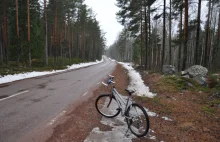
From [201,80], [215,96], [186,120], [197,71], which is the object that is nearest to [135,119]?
[186,120]

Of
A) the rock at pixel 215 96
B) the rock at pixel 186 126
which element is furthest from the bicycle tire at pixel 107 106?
the rock at pixel 215 96

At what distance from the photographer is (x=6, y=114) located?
20.9 feet

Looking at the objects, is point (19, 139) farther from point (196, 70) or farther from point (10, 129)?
point (196, 70)

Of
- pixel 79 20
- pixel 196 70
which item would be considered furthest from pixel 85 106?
pixel 79 20

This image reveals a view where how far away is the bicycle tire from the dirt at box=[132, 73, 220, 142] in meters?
1.44

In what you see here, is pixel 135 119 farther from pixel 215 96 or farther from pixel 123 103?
pixel 215 96

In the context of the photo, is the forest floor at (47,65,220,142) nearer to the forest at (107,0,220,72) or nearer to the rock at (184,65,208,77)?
the rock at (184,65,208,77)

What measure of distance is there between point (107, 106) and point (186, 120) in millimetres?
2957

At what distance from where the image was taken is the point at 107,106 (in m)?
7.02

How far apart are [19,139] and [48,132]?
765mm

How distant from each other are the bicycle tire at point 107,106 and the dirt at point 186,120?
1.44 m

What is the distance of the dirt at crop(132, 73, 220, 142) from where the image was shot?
5.38 meters

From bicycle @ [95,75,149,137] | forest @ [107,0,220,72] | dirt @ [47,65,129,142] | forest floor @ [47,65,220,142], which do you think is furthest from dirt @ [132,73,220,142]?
forest @ [107,0,220,72]

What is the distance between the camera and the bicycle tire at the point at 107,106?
268 inches
